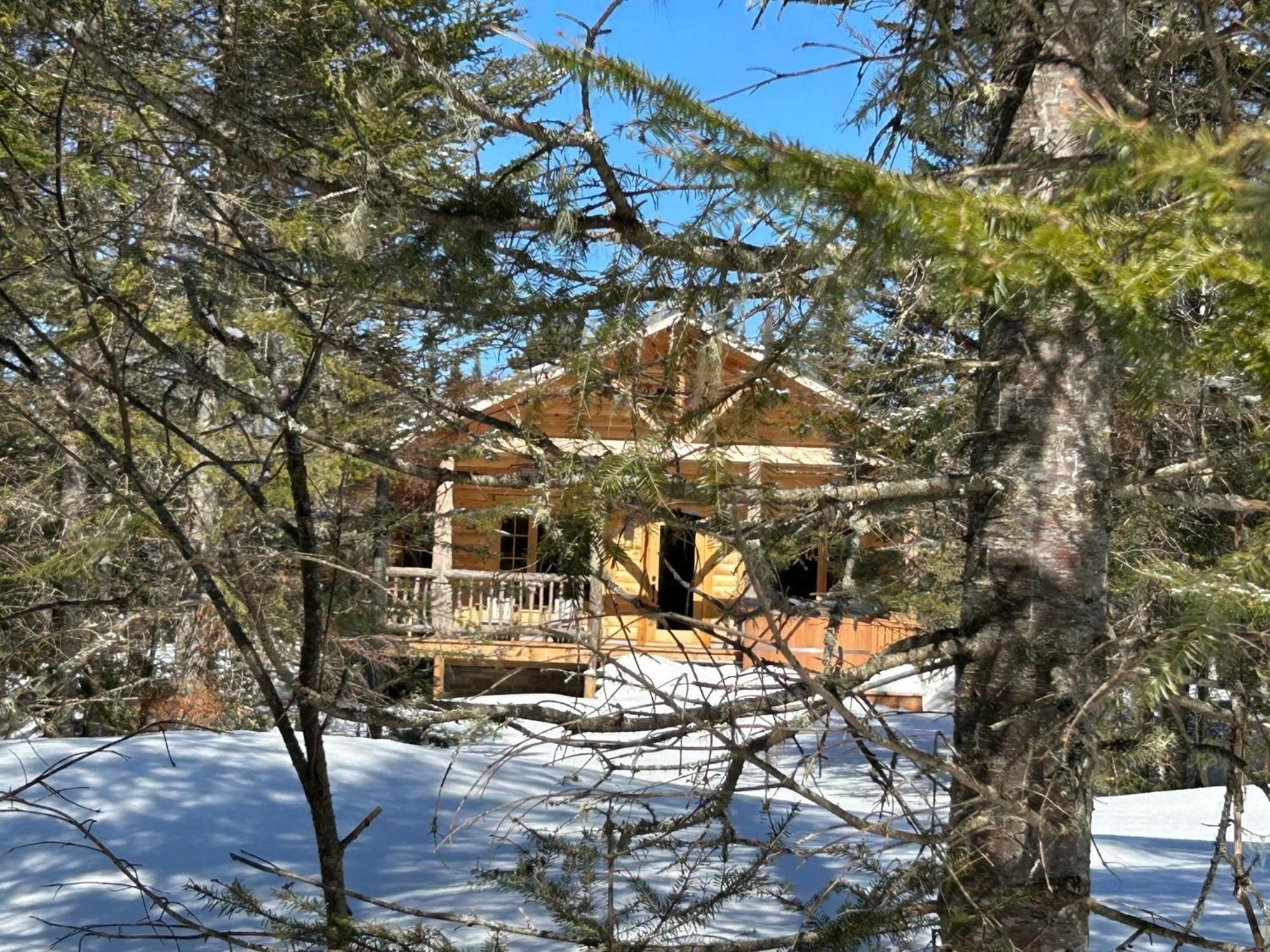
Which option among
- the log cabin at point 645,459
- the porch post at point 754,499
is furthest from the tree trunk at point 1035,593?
the porch post at point 754,499

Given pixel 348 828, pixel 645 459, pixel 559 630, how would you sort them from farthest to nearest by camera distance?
pixel 348 828, pixel 645 459, pixel 559 630

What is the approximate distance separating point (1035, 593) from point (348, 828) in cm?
459

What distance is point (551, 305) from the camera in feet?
11.3

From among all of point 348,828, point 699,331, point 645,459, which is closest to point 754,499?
point 645,459

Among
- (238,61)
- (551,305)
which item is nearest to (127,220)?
(238,61)

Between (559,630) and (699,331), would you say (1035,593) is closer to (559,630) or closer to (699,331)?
(699,331)

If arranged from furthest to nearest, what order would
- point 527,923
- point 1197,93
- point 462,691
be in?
1. point 462,691
2. point 1197,93
3. point 527,923

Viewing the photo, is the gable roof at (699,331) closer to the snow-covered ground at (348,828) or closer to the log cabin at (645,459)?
the log cabin at (645,459)

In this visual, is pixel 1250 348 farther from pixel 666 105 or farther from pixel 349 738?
pixel 349 738

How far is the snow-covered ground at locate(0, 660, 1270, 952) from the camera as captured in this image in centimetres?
506

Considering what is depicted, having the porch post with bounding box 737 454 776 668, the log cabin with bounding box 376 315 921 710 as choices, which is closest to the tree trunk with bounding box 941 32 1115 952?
the log cabin with bounding box 376 315 921 710

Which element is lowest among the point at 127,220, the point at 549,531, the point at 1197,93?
the point at 549,531

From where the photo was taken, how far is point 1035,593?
310 centimetres

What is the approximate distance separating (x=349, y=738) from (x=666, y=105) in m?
7.53
